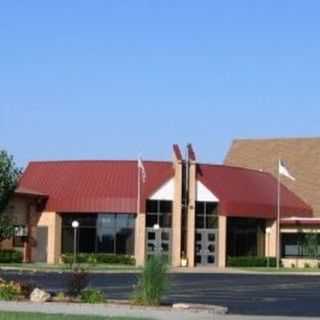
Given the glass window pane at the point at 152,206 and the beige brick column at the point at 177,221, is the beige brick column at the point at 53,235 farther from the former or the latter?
the beige brick column at the point at 177,221

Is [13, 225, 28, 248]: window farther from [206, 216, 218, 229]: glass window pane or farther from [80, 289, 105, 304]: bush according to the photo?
[80, 289, 105, 304]: bush

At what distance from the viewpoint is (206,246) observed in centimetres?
6844

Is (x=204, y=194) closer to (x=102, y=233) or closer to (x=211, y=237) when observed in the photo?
(x=211, y=237)

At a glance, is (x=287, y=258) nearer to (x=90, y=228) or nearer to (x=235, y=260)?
(x=235, y=260)

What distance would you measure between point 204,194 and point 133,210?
5219 mm

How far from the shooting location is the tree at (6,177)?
4609 centimetres

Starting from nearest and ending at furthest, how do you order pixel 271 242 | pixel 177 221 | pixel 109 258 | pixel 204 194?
pixel 109 258, pixel 177 221, pixel 204 194, pixel 271 242

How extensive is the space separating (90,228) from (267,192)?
1349 centimetres

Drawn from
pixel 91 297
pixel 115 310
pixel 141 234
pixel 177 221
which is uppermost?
pixel 177 221

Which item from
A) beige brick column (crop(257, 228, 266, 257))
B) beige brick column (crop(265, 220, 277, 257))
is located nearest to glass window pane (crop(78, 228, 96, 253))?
beige brick column (crop(257, 228, 266, 257))

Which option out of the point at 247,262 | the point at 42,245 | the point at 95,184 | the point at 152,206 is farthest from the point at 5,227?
the point at 247,262

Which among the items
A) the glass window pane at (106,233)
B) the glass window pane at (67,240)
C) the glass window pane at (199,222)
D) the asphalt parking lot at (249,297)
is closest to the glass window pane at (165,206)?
the glass window pane at (199,222)

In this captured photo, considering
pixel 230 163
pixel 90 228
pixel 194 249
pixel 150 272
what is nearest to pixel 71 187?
pixel 90 228

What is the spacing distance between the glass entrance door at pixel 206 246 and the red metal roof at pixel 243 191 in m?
1.73
